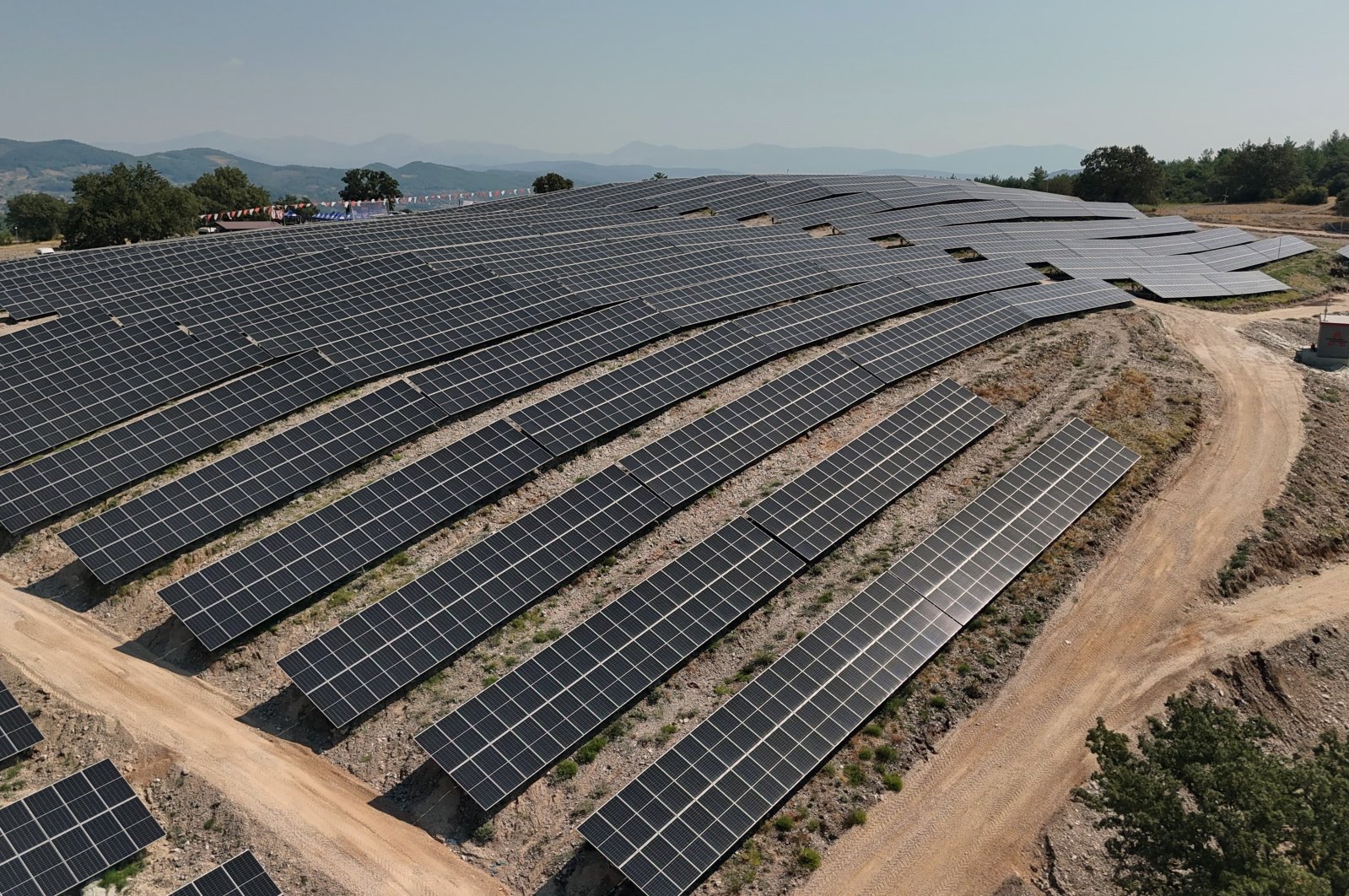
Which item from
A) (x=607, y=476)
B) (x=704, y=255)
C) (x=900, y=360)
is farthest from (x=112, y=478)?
(x=704, y=255)

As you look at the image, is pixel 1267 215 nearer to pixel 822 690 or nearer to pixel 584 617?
pixel 822 690

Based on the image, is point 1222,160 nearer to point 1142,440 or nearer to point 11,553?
point 1142,440

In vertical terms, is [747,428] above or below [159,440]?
above

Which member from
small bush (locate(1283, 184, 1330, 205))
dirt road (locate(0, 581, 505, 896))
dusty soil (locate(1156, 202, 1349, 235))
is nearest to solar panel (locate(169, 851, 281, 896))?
dirt road (locate(0, 581, 505, 896))

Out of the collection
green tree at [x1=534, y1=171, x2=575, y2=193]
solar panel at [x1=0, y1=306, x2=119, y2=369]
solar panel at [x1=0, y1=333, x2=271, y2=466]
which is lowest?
solar panel at [x1=0, y1=333, x2=271, y2=466]

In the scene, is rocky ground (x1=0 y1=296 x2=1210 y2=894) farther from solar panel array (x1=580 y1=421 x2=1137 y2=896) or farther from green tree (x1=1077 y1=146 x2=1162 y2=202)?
green tree (x1=1077 y1=146 x2=1162 y2=202)

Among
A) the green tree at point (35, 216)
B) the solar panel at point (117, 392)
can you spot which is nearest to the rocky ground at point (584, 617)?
the solar panel at point (117, 392)

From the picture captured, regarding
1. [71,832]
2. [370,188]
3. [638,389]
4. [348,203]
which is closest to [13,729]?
[71,832]
